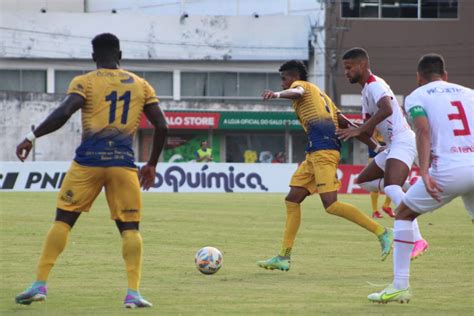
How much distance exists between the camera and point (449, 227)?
2073 centimetres

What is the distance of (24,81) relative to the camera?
6462 centimetres

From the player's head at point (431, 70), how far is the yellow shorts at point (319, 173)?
3398 mm

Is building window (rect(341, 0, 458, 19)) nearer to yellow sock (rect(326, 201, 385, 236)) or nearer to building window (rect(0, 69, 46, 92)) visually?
building window (rect(0, 69, 46, 92))

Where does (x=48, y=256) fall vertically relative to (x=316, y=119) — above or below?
below

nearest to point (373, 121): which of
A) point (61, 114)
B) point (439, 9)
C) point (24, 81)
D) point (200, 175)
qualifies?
point (61, 114)

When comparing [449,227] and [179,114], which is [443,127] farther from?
[179,114]


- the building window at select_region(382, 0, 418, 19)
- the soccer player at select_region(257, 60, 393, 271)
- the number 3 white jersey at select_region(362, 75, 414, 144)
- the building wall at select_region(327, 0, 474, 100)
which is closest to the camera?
the number 3 white jersey at select_region(362, 75, 414, 144)

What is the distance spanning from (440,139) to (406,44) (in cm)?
5472

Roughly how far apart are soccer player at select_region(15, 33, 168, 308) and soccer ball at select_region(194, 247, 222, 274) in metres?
2.64

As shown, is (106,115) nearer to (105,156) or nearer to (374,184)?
(105,156)

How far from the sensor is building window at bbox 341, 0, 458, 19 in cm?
6347

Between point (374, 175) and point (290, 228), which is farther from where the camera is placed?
point (374, 175)

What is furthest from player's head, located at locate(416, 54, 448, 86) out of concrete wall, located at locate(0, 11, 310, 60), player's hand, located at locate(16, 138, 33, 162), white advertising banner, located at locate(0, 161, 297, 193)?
concrete wall, located at locate(0, 11, 310, 60)

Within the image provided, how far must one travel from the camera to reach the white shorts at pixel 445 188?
9.30 metres
